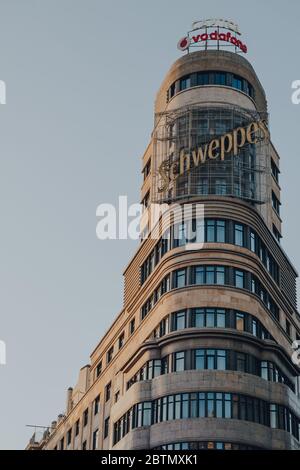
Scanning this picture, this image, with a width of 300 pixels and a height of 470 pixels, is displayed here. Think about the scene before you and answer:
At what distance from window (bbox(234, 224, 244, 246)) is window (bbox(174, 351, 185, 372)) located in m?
10.9

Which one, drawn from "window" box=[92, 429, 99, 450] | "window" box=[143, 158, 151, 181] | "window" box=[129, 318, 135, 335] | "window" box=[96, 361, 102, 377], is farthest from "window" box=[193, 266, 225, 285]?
"window" box=[96, 361, 102, 377]

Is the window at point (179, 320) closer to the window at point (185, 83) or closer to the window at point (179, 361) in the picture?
the window at point (179, 361)

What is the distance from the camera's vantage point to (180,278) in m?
90.8

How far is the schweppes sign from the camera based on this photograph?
95.5m

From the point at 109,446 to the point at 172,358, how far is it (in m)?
15.7

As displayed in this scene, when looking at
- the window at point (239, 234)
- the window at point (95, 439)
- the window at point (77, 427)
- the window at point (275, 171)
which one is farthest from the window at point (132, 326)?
the window at point (275, 171)

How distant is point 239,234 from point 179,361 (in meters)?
12.5

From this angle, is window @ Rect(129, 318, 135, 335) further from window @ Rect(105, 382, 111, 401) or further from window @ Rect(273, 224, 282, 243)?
window @ Rect(273, 224, 282, 243)

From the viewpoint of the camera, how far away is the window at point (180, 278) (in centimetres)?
9044

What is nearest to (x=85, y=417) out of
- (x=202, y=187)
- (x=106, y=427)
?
(x=106, y=427)

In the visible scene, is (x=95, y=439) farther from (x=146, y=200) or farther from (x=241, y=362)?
(x=241, y=362)

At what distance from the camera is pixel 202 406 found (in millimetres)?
83688
